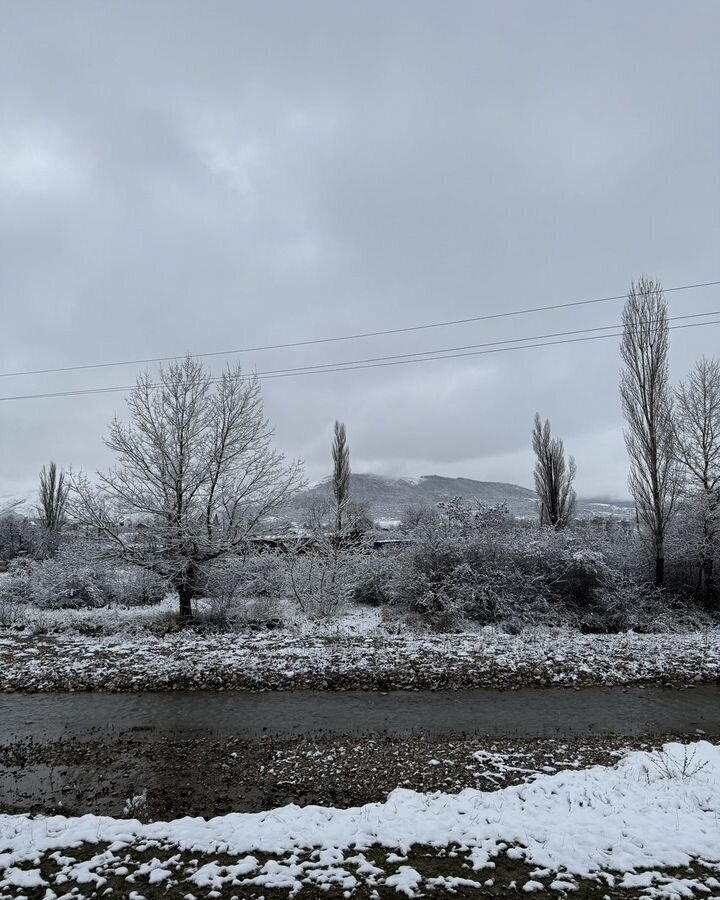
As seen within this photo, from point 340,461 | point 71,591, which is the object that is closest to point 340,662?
point 71,591

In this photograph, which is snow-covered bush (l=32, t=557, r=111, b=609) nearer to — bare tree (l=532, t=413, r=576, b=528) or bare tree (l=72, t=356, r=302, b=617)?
bare tree (l=72, t=356, r=302, b=617)

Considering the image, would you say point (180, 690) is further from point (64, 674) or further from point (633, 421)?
point (633, 421)

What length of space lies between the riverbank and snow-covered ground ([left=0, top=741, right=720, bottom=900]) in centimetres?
559

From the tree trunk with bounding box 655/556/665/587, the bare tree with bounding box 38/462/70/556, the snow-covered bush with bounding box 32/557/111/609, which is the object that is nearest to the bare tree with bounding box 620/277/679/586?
the tree trunk with bounding box 655/556/665/587

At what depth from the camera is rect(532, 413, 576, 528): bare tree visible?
3494 cm

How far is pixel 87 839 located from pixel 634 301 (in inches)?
995

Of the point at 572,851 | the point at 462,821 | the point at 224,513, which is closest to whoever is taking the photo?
the point at 572,851

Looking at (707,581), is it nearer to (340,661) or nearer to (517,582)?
(517,582)

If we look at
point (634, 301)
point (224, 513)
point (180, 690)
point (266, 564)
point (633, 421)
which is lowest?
point (180, 690)

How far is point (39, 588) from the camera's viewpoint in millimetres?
21172

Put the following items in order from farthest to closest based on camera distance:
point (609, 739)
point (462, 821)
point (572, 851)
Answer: point (609, 739), point (462, 821), point (572, 851)

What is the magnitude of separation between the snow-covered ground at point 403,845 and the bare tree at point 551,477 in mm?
29076

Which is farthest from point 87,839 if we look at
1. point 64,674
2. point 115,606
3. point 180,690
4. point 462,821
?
point 115,606

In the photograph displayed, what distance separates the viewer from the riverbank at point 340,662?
11891 millimetres
